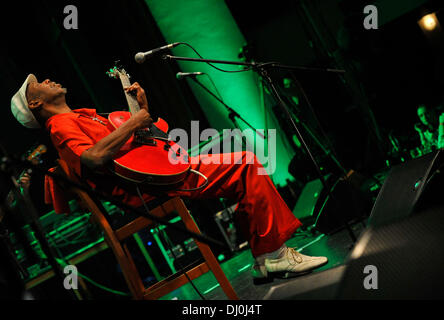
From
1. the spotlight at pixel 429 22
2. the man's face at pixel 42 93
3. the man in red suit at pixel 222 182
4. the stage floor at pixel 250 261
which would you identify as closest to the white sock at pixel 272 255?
the man in red suit at pixel 222 182

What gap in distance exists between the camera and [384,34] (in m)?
5.14

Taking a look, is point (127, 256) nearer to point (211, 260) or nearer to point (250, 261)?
point (211, 260)

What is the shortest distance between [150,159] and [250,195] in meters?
0.65

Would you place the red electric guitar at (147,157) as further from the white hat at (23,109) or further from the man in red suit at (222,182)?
the white hat at (23,109)

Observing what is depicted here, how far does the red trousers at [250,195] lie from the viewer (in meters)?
2.08

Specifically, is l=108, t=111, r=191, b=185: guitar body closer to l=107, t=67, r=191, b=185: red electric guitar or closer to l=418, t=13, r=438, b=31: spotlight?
l=107, t=67, r=191, b=185: red electric guitar

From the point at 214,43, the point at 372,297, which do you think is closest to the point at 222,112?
the point at 214,43

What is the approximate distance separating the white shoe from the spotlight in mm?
4442

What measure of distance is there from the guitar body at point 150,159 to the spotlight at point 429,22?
14.9 ft

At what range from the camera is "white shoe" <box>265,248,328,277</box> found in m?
2.04

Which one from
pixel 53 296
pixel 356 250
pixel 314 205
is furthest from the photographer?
pixel 53 296

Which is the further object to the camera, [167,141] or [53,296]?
[53,296]

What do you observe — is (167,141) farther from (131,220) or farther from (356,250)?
(356,250)
